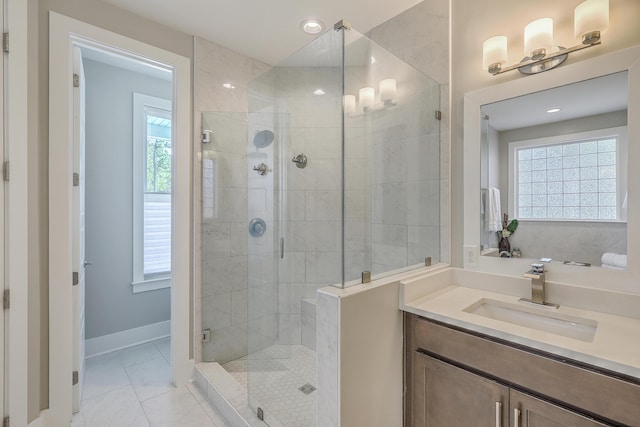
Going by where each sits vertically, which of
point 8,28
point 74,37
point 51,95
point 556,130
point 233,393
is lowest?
point 233,393

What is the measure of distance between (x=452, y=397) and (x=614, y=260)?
901mm

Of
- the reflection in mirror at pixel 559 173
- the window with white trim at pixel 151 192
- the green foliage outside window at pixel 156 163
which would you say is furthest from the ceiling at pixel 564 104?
the green foliage outside window at pixel 156 163

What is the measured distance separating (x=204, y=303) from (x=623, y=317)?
2.43m

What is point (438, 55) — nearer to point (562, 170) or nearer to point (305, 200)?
point (562, 170)

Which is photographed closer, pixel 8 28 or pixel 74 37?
pixel 8 28

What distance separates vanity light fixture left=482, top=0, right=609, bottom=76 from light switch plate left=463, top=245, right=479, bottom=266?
Result: 3.06 ft

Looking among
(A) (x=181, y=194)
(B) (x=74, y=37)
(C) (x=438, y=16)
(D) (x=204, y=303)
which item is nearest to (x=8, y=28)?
(B) (x=74, y=37)

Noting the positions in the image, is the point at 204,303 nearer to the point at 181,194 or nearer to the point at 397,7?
the point at 181,194

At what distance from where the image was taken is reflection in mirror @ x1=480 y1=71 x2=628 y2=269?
4.20 feet

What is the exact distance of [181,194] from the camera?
2.22 meters

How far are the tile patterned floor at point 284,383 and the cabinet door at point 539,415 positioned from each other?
969 millimetres

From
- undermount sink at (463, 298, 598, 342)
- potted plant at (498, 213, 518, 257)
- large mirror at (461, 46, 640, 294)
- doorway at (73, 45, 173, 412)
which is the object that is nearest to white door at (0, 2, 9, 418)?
doorway at (73, 45, 173, 412)

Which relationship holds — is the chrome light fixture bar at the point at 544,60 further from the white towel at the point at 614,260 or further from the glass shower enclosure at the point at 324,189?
the white towel at the point at 614,260

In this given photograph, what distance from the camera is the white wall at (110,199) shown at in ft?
8.86
